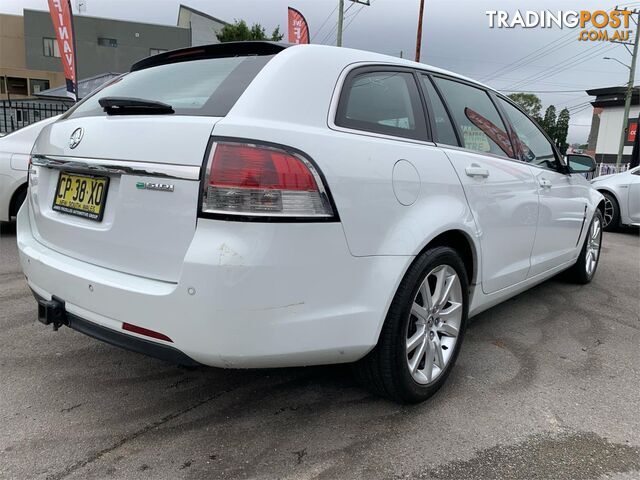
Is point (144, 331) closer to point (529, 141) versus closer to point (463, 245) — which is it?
point (463, 245)

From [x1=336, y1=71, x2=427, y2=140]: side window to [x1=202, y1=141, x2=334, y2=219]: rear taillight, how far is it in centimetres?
38

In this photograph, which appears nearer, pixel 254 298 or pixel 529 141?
pixel 254 298

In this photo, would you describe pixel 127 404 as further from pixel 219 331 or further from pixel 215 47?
pixel 215 47

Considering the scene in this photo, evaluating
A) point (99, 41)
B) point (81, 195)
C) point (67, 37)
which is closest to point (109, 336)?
point (81, 195)

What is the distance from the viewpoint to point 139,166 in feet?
6.41

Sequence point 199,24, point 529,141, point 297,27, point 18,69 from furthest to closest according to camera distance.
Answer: point 199,24, point 18,69, point 297,27, point 529,141

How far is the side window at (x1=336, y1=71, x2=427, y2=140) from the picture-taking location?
2.21 m

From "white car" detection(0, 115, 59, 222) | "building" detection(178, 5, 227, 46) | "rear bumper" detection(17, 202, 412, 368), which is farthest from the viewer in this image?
"building" detection(178, 5, 227, 46)

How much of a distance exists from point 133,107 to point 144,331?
0.93m

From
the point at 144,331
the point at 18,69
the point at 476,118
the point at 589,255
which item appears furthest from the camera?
the point at 18,69

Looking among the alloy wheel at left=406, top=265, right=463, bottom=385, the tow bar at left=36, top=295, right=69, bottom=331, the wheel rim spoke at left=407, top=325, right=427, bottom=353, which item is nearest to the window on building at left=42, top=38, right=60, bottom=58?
the tow bar at left=36, top=295, right=69, bottom=331

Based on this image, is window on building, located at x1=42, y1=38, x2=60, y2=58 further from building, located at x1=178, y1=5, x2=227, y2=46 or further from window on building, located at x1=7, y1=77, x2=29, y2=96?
building, located at x1=178, y1=5, x2=227, y2=46

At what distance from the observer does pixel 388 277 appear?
2.11 meters

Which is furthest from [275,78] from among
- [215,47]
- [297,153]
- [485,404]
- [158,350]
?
[485,404]
